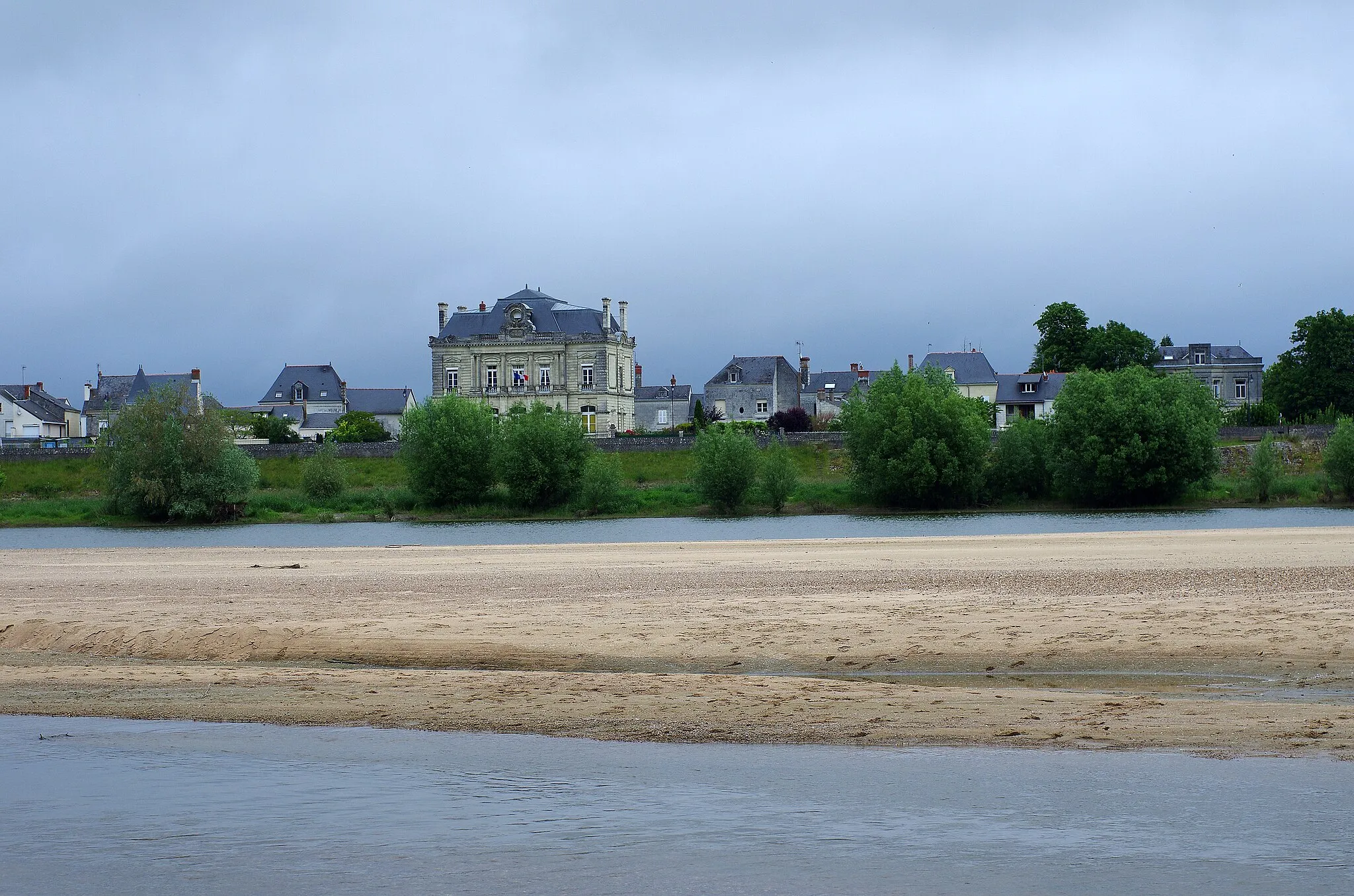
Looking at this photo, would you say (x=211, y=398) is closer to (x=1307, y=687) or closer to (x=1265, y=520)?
(x=1265, y=520)

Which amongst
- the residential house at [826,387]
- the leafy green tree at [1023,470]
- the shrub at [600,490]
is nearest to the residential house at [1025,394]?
the residential house at [826,387]

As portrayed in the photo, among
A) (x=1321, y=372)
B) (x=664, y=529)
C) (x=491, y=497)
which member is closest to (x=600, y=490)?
(x=491, y=497)

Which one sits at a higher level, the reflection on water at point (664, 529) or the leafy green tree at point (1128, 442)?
the leafy green tree at point (1128, 442)

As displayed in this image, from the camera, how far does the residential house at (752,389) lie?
115438 millimetres

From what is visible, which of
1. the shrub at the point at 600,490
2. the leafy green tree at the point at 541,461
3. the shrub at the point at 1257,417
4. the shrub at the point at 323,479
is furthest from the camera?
the shrub at the point at 1257,417

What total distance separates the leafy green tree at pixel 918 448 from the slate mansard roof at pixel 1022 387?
43.6 meters

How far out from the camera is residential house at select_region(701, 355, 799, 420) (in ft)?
379

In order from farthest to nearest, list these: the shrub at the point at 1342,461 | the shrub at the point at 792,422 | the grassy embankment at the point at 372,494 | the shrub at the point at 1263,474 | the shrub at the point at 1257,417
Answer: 1. the shrub at the point at 792,422
2. the shrub at the point at 1257,417
3. the grassy embankment at the point at 372,494
4. the shrub at the point at 1263,474
5. the shrub at the point at 1342,461

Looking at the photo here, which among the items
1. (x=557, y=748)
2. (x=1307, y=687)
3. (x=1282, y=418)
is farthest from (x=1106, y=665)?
(x=1282, y=418)

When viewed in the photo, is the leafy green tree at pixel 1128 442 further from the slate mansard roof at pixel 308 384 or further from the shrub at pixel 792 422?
the slate mansard roof at pixel 308 384

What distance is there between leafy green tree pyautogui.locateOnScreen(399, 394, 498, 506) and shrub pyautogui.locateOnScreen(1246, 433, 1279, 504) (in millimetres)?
36917

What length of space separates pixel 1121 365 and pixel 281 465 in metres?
66.5

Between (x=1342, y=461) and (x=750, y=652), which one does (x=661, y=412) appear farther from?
(x=750, y=652)

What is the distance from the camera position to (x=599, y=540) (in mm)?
41188
